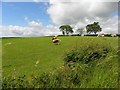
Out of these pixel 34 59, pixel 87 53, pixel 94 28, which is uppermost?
pixel 94 28

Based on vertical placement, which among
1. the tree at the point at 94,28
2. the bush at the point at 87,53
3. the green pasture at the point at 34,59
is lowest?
the green pasture at the point at 34,59

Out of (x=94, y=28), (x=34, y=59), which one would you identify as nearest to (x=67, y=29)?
(x=94, y=28)

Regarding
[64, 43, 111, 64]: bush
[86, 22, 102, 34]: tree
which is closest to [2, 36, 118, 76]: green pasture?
[64, 43, 111, 64]: bush

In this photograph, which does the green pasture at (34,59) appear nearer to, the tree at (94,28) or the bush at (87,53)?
the bush at (87,53)

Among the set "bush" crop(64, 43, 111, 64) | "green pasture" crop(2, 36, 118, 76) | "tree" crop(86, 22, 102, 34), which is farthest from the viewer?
"tree" crop(86, 22, 102, 34)

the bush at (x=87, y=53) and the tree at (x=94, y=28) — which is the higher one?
the tree at (x=94, y=28)

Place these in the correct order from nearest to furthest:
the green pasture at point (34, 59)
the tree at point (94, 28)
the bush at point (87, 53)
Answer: the bush at point (87, 53), the green pasture at point (34, 59), the tree at point (94, 28)

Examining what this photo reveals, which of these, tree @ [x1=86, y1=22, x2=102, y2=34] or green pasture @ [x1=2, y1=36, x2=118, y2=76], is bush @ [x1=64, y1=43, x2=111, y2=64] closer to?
green pasture @ [x1=2, y1=36, x2=118, y2=76]

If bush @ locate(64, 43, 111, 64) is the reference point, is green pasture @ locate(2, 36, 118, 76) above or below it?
below

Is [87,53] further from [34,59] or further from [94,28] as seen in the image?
[94,28]

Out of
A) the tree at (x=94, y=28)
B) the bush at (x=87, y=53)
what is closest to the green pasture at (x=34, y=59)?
the bush at (x=87, y=53)

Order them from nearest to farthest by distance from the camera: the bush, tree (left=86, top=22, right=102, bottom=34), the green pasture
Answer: the bush → the green pasture → tree (left=86, top=22, right=102, bottom=34)

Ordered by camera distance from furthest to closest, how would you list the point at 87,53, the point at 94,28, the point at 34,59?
the point at 94,28
the point at 34,59
the point at 87,53

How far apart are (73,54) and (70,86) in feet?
20.1
